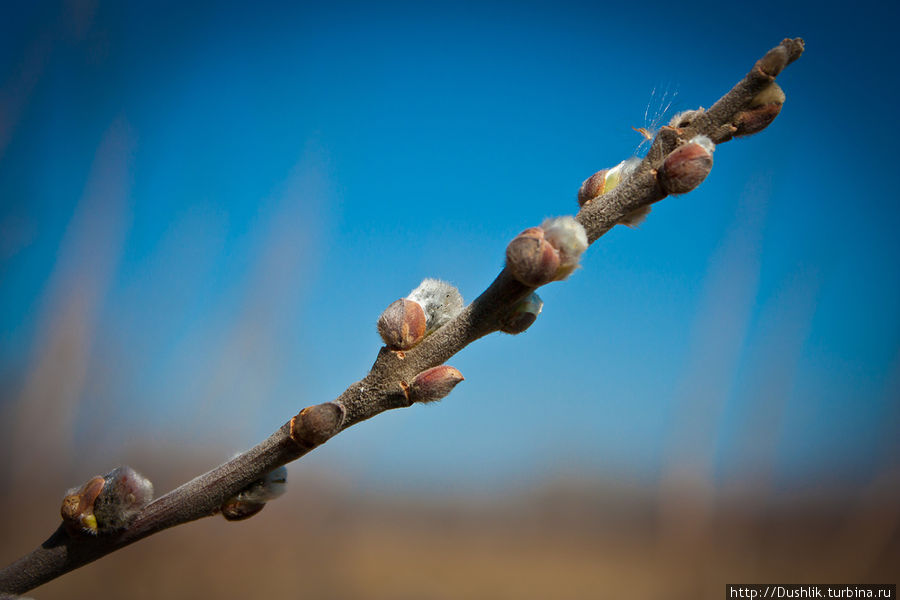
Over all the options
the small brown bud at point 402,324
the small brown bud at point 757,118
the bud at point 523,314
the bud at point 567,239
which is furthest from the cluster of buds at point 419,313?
the small brown bud at point 757,118

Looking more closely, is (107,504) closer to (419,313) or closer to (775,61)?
(419,313)

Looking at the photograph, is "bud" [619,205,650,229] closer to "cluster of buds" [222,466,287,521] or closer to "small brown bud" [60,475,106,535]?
"cluster of buds" [222,466,287,521]

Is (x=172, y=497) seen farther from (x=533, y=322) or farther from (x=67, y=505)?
(x=533, y=322)

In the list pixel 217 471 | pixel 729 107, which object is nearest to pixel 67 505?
pixel 217 471

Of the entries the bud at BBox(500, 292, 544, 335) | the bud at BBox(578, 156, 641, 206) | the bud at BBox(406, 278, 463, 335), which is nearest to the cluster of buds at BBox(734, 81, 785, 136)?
the bud at BBox(578, 156, 641, 206)

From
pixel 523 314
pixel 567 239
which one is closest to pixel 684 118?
pixel 567 239

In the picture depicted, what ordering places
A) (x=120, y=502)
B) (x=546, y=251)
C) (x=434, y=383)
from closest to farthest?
(x=546, y=251) < (x=434, y=383) < (x=120, y=502)
